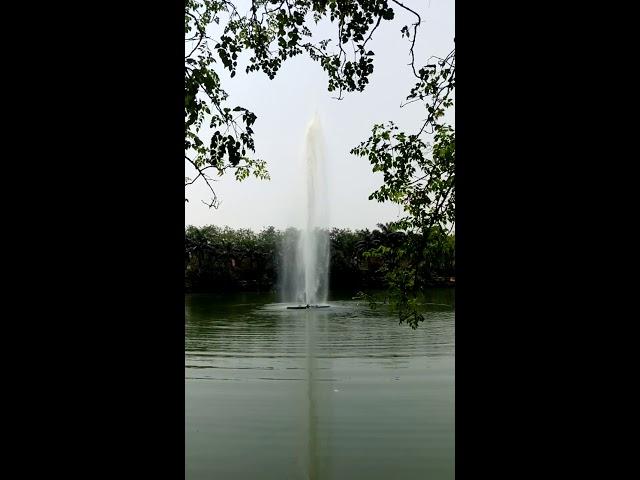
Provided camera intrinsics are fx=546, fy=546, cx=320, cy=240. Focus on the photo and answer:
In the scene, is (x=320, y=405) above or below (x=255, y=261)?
below

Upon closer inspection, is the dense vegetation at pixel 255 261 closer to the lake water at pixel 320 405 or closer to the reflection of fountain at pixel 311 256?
the reflection of fountain at pixel 311 256

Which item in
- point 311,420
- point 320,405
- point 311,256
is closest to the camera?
point 311,420

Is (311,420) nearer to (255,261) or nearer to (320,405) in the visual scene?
(320,405)

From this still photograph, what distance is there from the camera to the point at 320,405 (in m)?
7.59

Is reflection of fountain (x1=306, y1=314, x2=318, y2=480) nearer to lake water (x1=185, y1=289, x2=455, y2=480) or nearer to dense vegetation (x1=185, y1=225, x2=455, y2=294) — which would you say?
lake water (x1=185, y1=289, x2=455, y2=480)

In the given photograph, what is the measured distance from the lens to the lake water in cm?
536

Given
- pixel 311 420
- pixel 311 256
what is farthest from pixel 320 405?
pixel 311 256

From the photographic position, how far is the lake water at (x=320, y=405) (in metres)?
5.36

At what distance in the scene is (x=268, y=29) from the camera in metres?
4.81

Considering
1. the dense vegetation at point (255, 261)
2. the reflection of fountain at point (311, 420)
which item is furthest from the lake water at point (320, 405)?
the dense vegetation at point (255, 261)

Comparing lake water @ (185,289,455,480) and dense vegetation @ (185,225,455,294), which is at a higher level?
dense vegetation @ (185,225,455,294)

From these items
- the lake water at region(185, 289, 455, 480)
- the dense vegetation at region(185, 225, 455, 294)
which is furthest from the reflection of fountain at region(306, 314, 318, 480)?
the dense vegetation at region(185, 225, 455, 294)
